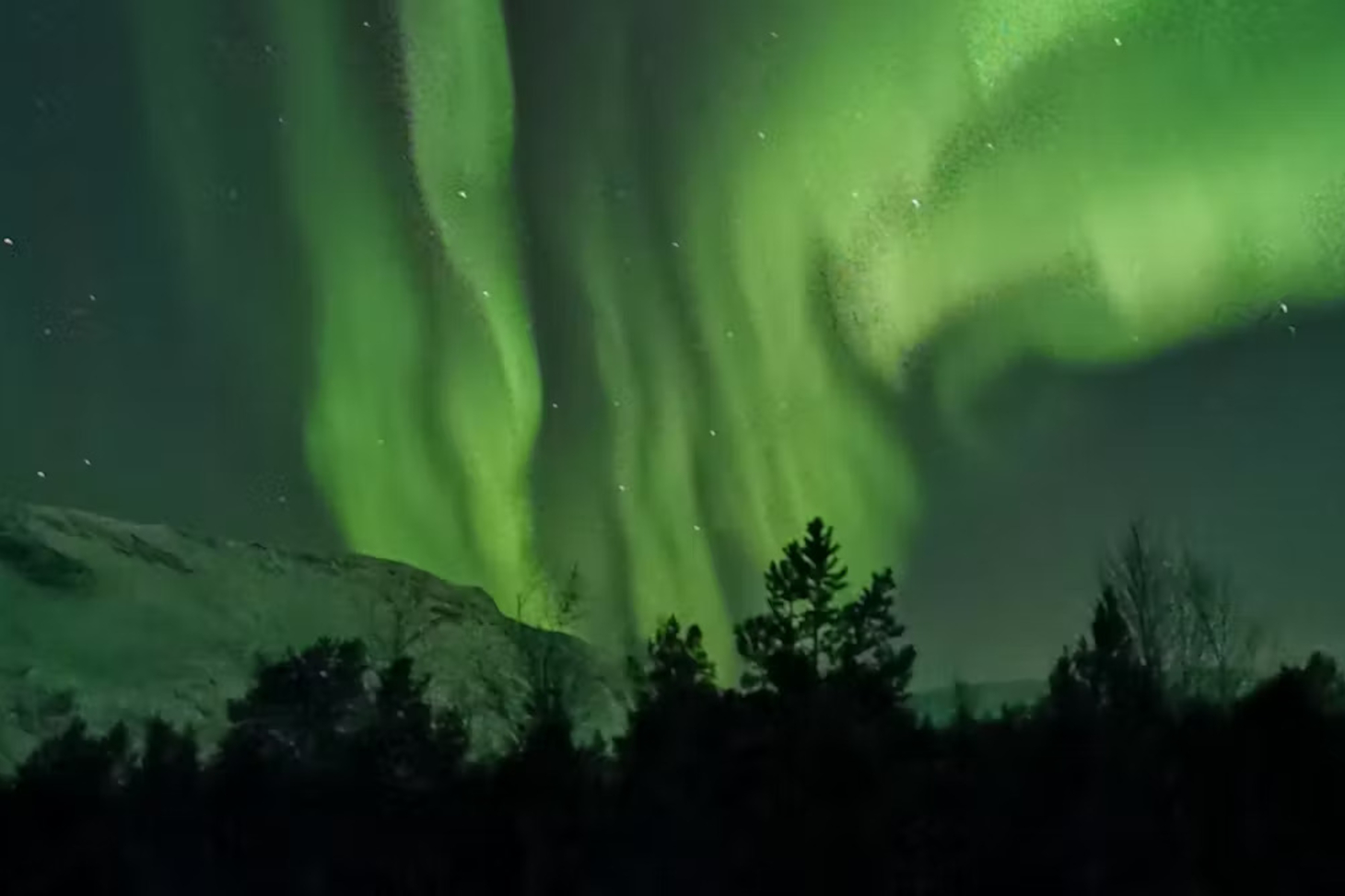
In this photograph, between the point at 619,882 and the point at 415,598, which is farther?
the point at 415,598

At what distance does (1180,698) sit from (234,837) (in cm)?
1416

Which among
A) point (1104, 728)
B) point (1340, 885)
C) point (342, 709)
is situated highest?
point (342, 709)

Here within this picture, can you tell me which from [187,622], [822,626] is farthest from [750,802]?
[187,622]

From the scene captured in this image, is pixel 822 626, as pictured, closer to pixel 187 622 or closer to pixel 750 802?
pixel 750 802

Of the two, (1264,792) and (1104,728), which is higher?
(1104,728)

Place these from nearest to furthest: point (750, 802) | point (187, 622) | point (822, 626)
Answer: point (750, 802)
point (822, 626)
point (187, 622)

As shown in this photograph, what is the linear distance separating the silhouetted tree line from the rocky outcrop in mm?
12057

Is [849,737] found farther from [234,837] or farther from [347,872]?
[234,837]

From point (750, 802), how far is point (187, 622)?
15768cm

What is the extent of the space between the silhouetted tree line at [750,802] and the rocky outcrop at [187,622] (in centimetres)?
1206

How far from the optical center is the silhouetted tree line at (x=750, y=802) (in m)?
16.5

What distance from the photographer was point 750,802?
63.4ft

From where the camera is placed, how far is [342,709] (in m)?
33.1

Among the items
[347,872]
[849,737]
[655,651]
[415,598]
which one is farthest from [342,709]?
[415,598]
